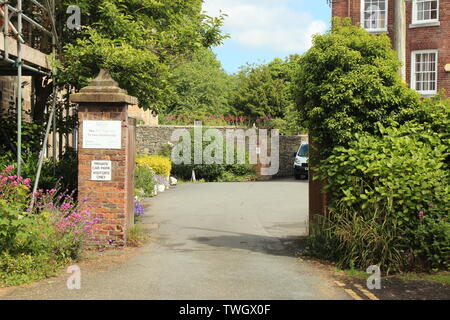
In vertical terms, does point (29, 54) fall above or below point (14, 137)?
above

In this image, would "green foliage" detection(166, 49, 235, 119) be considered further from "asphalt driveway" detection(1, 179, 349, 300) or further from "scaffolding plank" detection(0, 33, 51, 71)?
"scaffolding plank" detection(0, 33, 51, 71)

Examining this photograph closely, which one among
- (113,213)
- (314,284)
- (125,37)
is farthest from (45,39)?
(314,284)

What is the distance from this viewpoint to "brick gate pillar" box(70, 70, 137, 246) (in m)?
8.79

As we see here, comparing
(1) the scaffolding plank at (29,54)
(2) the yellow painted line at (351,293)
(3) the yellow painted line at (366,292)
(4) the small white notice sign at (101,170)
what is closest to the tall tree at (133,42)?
(1) the scaffolding plank at (29,54)

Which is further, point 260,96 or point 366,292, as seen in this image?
point 260,96

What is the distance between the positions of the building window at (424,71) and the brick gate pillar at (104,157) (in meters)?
19.7

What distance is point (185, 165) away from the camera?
25.3 meters

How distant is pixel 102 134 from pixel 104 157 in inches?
15.3

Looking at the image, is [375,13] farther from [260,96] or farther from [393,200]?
[260,96]

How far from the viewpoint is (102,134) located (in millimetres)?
8844

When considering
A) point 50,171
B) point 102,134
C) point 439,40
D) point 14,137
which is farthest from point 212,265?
point 439,40

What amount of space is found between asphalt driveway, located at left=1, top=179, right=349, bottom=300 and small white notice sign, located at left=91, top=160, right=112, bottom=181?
1425 mm

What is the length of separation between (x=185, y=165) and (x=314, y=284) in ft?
61.4

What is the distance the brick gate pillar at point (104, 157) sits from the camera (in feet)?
28.8
